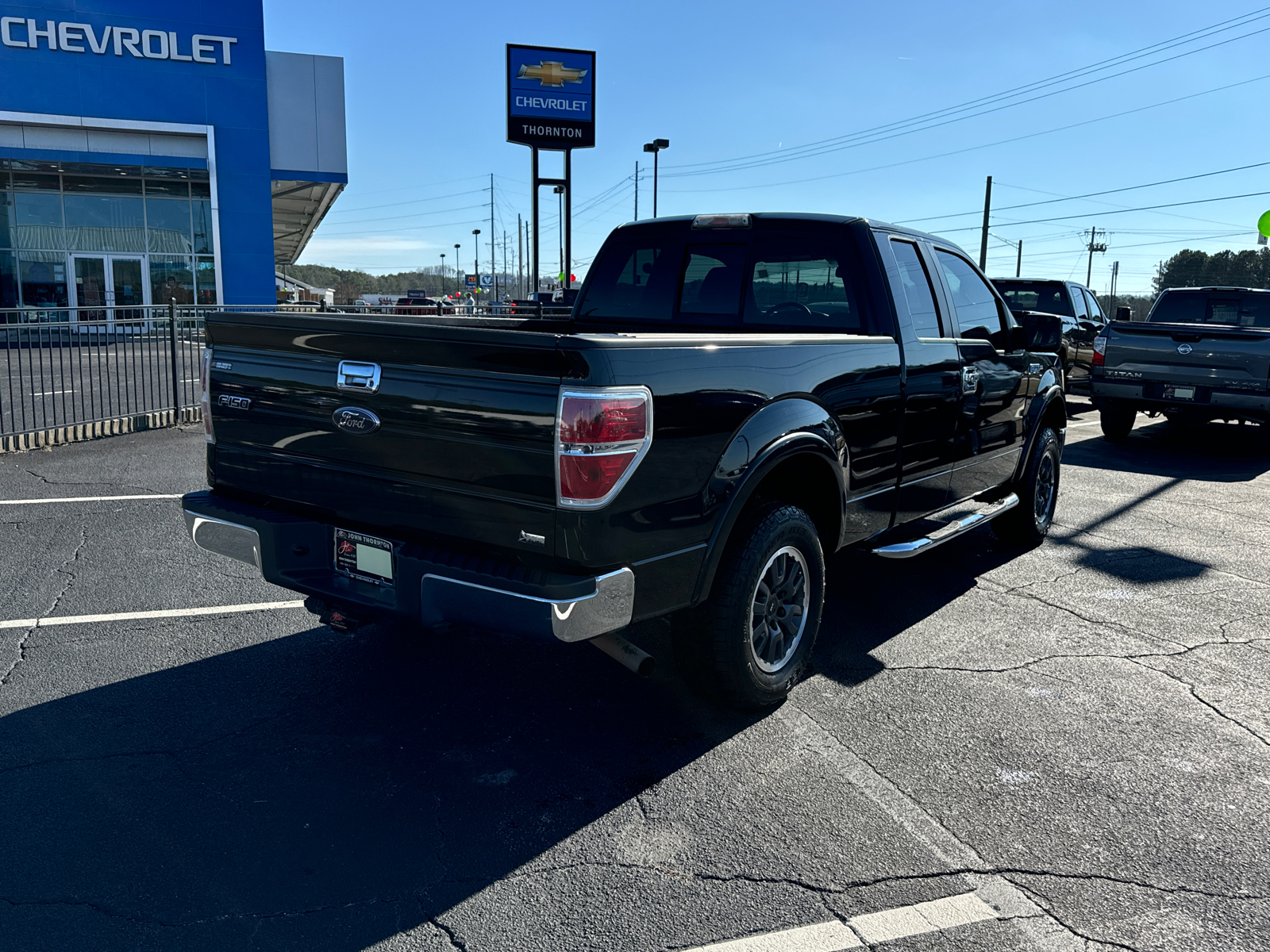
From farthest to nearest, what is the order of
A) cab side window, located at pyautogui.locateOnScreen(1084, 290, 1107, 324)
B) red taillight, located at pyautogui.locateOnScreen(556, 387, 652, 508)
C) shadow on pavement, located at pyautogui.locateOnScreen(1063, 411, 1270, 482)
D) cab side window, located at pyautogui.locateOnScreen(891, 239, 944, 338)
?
1. cab side window, located at pyautogui.locateOnScreen(1084, 290, 1107, 324)
2. shadow on pavement, located at pyautogui.locateOnScreen(1063, 411, 1270, 482)
3. cab side window, located at pyautogui.locateOnScreen(891, 239, 944, 338)
4. red taillight, located at pyautogui.locateOnScreen(556, 387, 652, 508)

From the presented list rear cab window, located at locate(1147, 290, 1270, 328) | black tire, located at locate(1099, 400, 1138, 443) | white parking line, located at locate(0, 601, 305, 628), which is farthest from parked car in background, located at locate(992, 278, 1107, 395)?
white parking line, located at locate(0, 601, 305, 628)

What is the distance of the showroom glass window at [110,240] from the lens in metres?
26.9

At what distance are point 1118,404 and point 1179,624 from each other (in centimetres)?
772

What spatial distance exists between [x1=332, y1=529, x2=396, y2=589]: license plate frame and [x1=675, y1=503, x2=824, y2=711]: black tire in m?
1.13

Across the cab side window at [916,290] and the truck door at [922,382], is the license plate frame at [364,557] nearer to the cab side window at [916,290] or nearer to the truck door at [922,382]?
the truck door at [922,382]

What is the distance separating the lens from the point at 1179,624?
17.1 ft

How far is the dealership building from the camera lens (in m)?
24.5

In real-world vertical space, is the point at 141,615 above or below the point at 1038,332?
below

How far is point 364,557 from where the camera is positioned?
137 inches

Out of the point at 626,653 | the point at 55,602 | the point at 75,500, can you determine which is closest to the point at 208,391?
the point at 55,602

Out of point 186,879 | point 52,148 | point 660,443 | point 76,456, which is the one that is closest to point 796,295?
point 660,443

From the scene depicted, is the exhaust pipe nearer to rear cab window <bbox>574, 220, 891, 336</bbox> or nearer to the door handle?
the door handle

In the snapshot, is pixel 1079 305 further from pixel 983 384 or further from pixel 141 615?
pixel 141 615

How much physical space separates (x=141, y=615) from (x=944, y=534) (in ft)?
13.9
